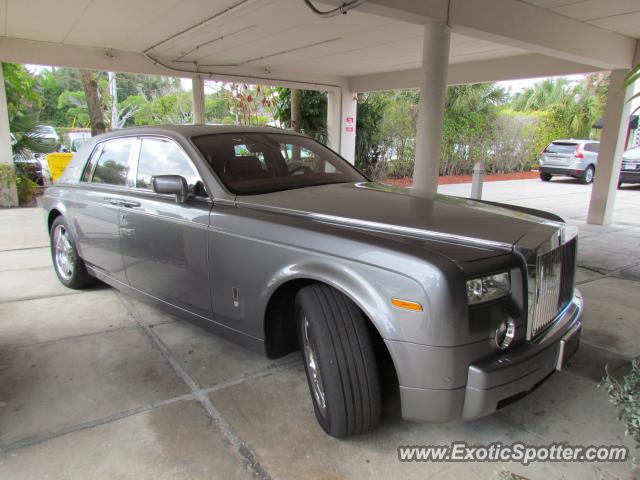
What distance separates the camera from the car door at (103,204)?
3846mm

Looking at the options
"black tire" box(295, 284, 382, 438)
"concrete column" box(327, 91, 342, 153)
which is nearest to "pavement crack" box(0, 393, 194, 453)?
"black tire" box(295, 284, 382, 438)

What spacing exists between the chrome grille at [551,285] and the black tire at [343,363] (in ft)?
2.58

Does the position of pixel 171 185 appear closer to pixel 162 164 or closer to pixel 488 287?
pixel 162 164

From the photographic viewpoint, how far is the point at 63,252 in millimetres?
4852

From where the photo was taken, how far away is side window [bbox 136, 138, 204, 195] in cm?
323

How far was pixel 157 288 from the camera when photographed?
11.6 ft

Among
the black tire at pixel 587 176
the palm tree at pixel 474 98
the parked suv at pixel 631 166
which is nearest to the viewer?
the parked suv at pixel 631 166

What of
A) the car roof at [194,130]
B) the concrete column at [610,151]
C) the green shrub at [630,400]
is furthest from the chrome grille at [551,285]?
the concrete column at [610,151]

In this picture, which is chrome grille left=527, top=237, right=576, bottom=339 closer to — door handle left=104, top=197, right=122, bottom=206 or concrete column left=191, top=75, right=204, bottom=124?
door handle left=104, top=197, right=122, bottom=206

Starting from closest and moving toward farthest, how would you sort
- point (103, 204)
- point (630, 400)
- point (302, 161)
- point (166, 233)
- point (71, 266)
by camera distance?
point (630, 400) < point (166, 233) < point (302, 161) < point (103, 204) < point (71, 266)

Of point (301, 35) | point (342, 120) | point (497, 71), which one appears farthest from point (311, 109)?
point (301, 35)

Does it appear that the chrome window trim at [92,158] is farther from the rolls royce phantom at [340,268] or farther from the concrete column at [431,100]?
the concrete column at [431,100]

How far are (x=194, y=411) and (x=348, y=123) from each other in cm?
1239

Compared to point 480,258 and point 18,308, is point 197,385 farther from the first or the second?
point 18,308
